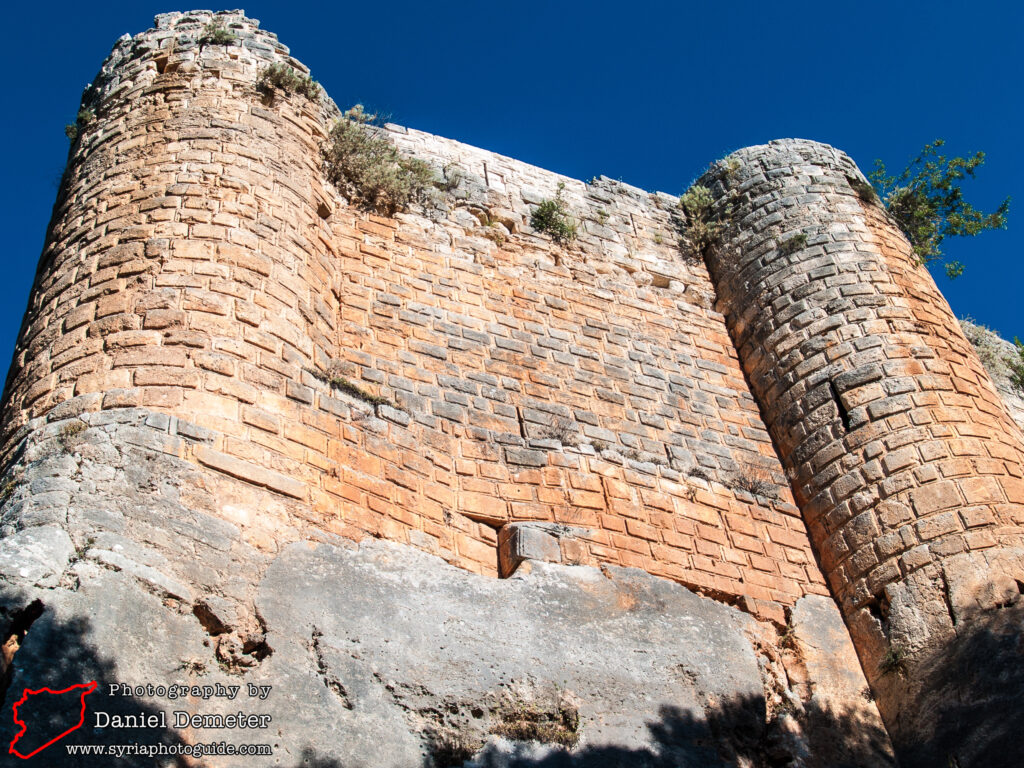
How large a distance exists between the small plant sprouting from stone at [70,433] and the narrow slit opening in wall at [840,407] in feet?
14.6

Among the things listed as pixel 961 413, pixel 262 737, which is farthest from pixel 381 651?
pixel 961 413

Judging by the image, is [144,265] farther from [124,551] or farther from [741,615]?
[741,615]

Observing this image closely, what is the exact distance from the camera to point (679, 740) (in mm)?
5023

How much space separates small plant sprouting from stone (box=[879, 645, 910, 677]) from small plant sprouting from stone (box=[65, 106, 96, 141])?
19.2 ft

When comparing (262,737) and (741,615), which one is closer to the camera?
(262,737)

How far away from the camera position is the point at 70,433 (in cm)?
482

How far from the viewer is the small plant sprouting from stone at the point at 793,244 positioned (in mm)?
8016

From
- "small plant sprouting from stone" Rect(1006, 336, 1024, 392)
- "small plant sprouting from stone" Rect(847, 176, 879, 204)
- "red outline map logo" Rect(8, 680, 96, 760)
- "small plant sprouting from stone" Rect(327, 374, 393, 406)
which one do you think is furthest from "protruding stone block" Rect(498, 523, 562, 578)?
"small plant sprouting from stone" Rect(1006, 336, 1024, 392)

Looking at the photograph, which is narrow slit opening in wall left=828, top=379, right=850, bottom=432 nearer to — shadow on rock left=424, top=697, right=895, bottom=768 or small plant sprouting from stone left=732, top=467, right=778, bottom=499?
small plant sprouting from stone left=732, top=467, right=778, bottom=499

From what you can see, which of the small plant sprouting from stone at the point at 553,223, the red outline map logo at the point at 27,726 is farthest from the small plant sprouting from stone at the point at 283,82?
the red outline map logo at the point at 27,726

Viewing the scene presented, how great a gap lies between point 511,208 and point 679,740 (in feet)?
14.5

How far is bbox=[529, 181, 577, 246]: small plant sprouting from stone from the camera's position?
324 inches

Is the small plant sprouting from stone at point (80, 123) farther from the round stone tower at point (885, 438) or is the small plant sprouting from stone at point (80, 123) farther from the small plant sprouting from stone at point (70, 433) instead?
the round stone tower at point (885, 438)

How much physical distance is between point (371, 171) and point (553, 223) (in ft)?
4.85
